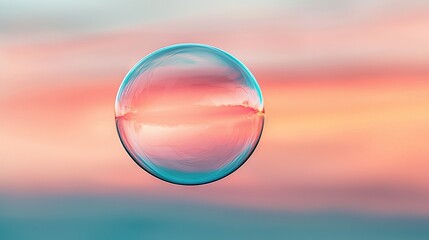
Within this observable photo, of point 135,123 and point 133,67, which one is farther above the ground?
point 133,67

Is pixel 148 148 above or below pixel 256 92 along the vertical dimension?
below

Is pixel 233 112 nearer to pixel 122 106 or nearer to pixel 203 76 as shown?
pixel 203 76

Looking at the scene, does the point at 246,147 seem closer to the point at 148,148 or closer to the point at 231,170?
the point at 231,170

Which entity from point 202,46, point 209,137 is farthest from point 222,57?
point 209,137

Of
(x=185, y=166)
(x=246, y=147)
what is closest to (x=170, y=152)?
(x=185, y=166)

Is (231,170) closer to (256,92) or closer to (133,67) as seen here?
(256,92)
